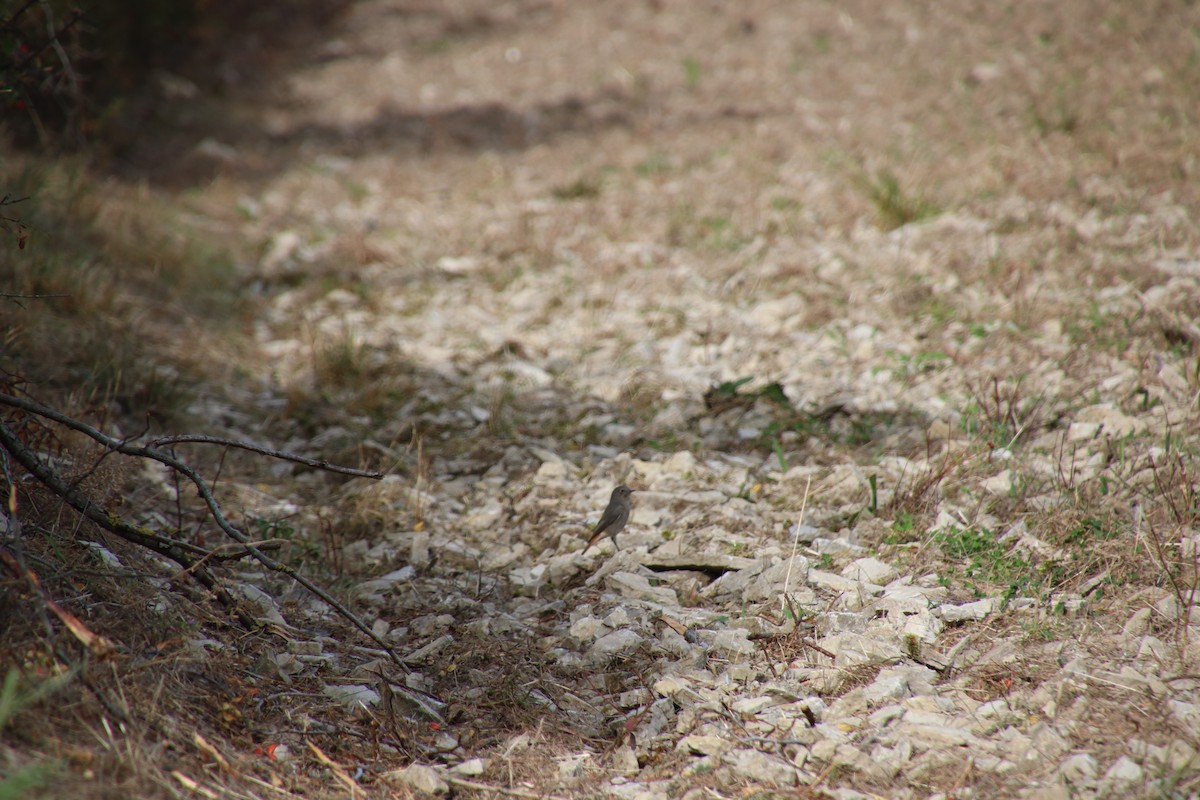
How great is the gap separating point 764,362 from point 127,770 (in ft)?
12.2

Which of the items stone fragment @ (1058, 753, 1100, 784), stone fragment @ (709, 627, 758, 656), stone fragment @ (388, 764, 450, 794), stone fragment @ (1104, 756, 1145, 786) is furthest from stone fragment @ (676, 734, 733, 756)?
stone fragment @ (1104, 756, 1145, 786)

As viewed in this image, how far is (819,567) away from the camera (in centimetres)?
333

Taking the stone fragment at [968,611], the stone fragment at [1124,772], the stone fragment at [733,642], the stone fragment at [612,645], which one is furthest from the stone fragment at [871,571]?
the stone fragment at [1124,772]

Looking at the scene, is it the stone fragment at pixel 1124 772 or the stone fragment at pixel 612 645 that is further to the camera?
the stone fragment at pixel 612 645

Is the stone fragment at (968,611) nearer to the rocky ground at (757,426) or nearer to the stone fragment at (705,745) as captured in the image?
the rocky ground at (757,426)

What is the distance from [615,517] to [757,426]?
122 cm

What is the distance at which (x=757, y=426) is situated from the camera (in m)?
4.42

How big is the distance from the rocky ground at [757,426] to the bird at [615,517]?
0.37 feet

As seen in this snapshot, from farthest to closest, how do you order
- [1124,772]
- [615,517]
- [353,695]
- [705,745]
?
[615,517] → [353,695] → [705,745] → [1124,772]

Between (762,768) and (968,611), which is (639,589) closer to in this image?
(762,768)

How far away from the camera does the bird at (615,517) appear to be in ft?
11.5

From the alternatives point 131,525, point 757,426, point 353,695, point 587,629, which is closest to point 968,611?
point 587,629

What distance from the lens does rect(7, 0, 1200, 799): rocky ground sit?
2633mm

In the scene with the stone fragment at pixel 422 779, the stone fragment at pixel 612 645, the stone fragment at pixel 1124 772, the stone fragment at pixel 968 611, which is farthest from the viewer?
the stone fragment at pixel 612 645
